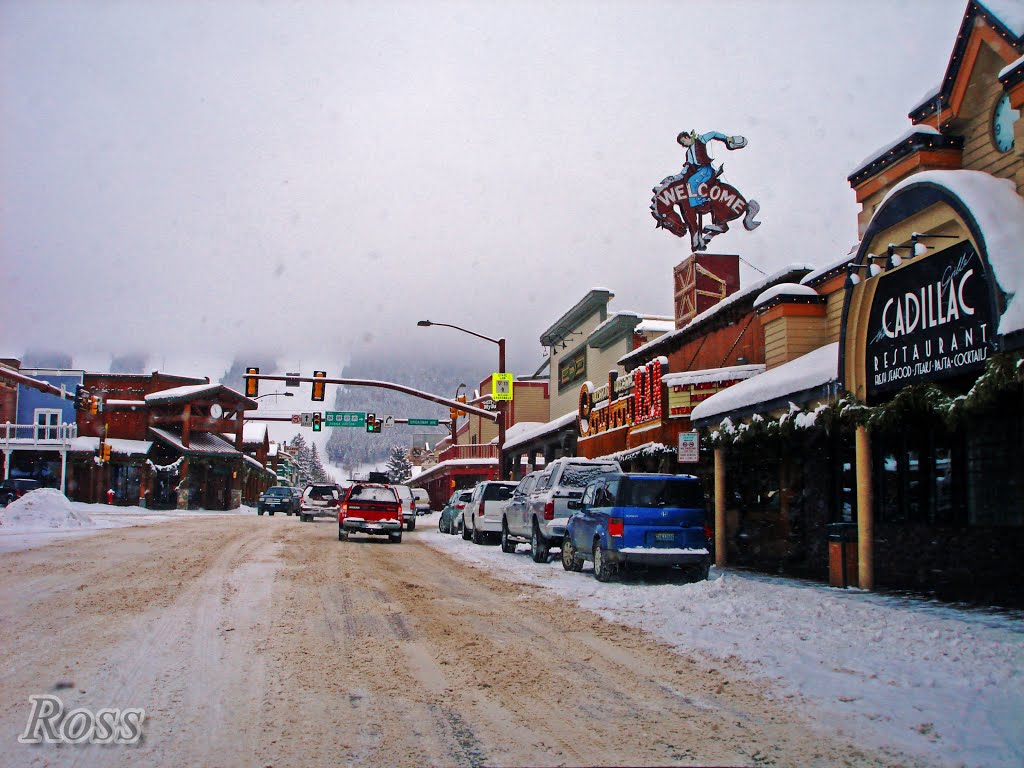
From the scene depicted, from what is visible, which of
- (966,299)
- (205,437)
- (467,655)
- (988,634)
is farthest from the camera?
(205,437)

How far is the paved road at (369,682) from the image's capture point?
18.0 ft

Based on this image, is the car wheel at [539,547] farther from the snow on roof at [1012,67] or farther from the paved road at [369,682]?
the snow on roof at [1012,67]

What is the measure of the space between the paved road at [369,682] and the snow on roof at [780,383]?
5.59 m

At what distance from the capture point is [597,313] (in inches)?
1524

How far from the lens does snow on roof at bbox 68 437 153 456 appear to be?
2258 inches

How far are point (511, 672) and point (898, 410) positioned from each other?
699 cm

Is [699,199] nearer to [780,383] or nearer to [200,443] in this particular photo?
[780,383]

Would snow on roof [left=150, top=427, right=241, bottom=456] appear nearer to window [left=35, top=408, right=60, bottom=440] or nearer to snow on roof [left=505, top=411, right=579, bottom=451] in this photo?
window [left=35, top=408, right=60, bottom=440]

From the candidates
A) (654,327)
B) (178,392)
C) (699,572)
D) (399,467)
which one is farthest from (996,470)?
(399,467)

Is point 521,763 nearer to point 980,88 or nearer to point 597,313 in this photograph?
point 980,88

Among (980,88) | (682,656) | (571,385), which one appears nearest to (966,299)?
(980,88)

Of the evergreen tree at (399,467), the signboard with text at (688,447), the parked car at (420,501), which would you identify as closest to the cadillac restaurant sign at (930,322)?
the signboard with text at (688,447)

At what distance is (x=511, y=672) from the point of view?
7750 millimetres

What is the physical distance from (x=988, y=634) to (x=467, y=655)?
581 cm
